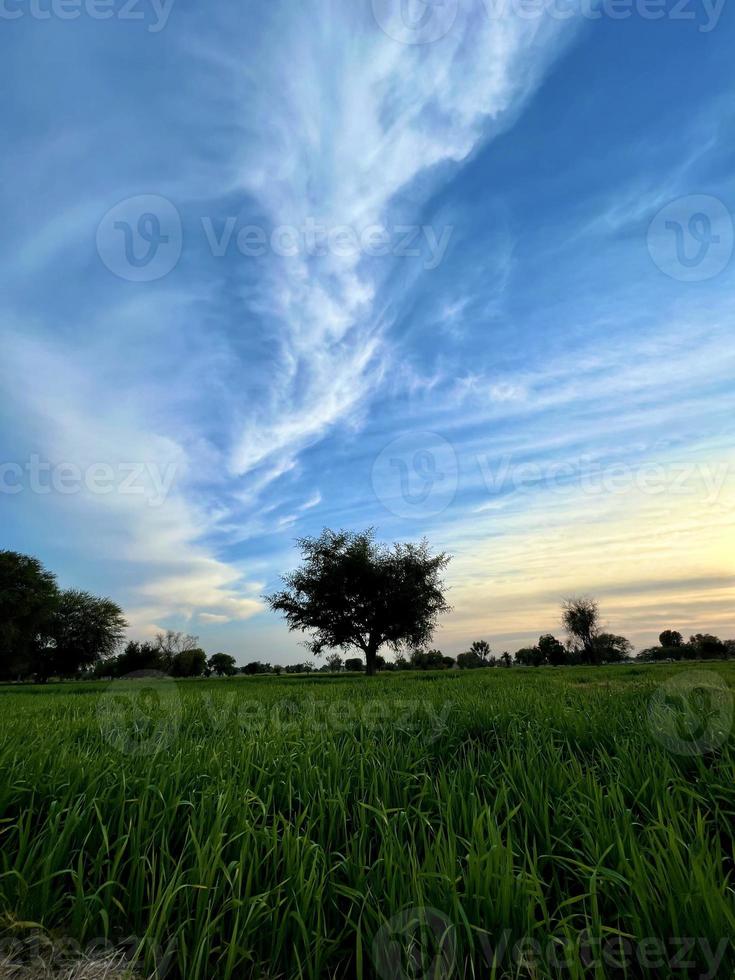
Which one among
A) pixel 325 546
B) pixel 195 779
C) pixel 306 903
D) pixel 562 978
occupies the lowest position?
pixel 562 978

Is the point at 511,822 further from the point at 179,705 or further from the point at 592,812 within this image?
the point at 179,705

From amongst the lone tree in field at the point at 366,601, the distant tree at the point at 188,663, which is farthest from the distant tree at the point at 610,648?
the distant tree at the point at 188,663

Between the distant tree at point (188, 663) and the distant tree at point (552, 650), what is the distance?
48.6 m

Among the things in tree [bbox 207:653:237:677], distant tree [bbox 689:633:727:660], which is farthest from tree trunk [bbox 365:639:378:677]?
tree [bbox 207:653:237:677]

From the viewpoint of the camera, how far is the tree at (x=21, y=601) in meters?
47.8

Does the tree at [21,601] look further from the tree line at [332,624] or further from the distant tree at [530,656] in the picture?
the distant tree at [530,656]

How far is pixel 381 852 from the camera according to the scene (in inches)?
115

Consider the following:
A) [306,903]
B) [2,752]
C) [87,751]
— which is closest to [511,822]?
[306,903]

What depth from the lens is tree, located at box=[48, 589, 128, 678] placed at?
6569 centimetres

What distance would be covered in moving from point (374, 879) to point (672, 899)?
1396mm

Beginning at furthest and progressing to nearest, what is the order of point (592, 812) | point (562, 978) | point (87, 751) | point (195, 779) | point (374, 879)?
point (87, 751) → point (195, 779) → point (592, 812) → point (374, 879) → point (562, 978)

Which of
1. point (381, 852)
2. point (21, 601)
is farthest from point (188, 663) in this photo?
point (381, 852)

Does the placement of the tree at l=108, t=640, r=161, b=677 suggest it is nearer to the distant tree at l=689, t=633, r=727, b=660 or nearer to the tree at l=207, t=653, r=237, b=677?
the tree at l=207, t=653, r=237, b=677

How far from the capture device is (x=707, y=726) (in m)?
5.10
